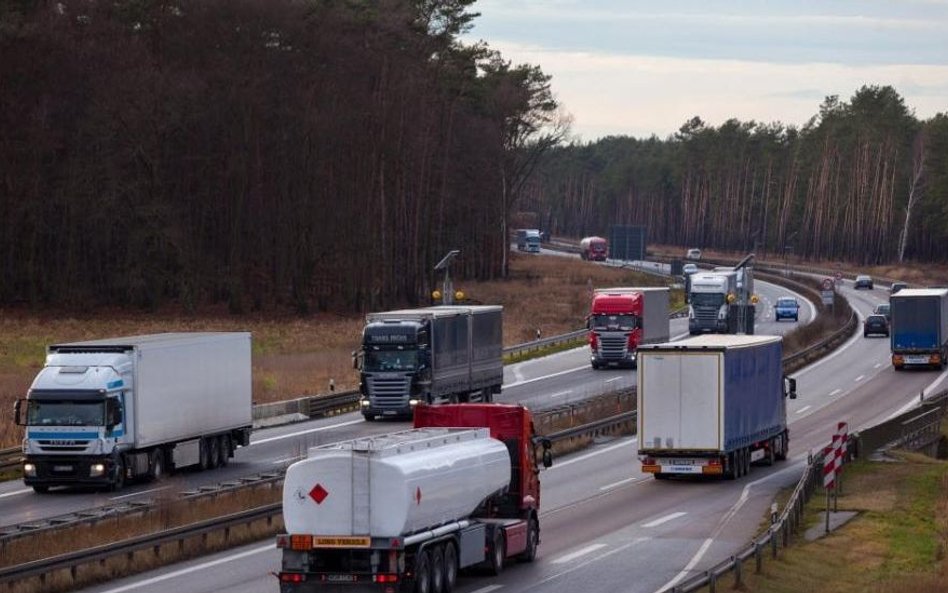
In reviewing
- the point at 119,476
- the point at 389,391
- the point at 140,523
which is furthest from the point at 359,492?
the point at 389,391

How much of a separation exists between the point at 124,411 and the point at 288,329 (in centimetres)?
5640

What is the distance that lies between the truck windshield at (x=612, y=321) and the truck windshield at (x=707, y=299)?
18.5 meters

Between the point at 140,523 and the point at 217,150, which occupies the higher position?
the point at 217,150

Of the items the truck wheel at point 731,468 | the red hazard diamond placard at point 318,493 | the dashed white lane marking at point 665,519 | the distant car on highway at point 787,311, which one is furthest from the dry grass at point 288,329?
the red hazard diamond placard at point 318,493

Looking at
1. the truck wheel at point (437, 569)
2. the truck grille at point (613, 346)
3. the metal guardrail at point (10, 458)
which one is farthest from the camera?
the truck grille at point (613, 346)

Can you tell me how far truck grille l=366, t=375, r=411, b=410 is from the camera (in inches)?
2128

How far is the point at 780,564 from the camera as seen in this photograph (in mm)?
27594

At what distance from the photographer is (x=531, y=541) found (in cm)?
2823

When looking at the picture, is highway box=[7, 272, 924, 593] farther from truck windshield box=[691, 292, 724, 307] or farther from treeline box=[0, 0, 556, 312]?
treeline box=[0, 0, 556, 312]

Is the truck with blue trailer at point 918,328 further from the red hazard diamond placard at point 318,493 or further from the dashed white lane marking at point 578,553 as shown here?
the red hazard diamond placard at point 318,493

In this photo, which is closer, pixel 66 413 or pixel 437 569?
pixel 437 569

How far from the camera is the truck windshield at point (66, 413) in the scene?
37.9m

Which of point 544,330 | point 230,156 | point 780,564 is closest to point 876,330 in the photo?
point 544,330

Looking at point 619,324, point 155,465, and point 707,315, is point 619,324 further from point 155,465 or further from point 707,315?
point 155,465
